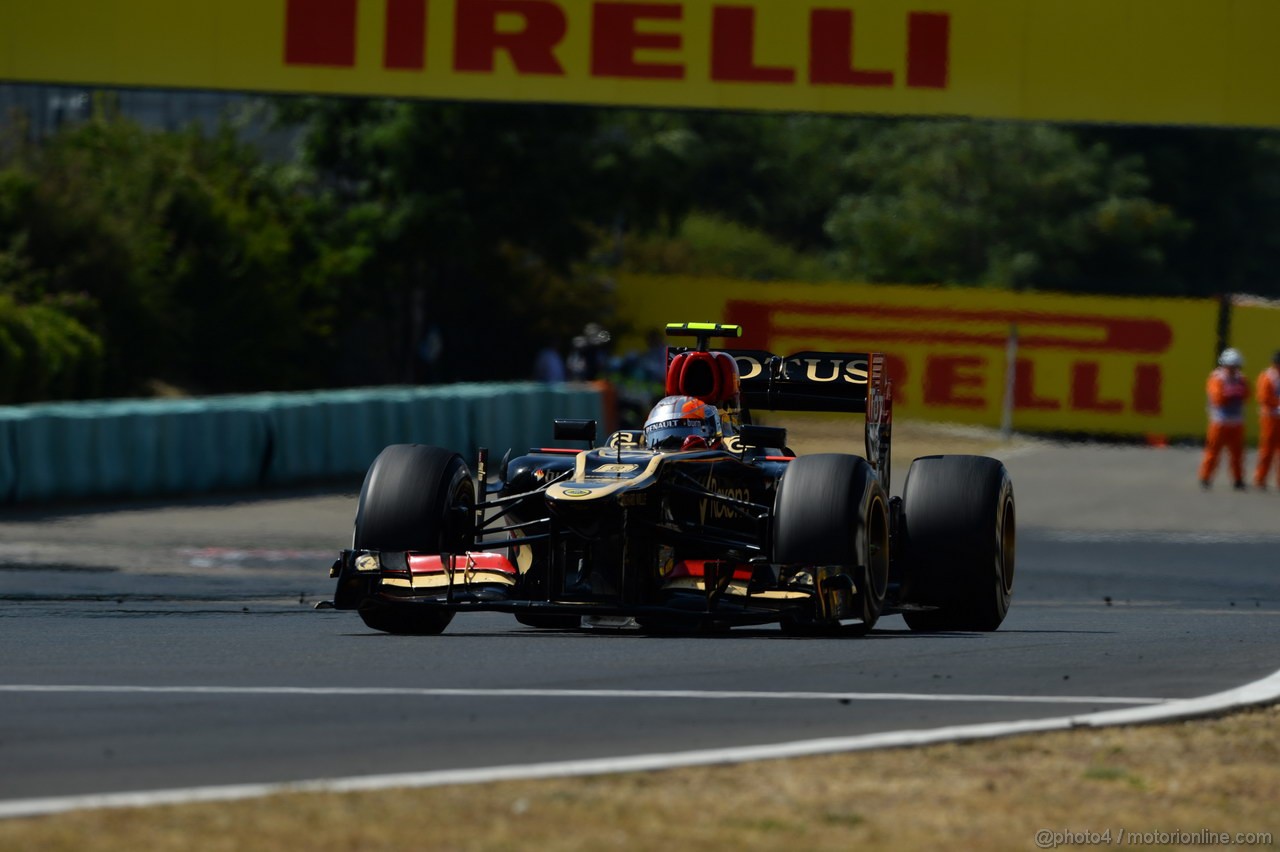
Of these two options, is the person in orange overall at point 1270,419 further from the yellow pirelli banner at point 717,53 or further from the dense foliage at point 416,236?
the dense foliage at point 416,236

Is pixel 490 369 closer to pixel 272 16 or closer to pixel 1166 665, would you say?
pixel 272 16

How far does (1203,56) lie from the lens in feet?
75.4

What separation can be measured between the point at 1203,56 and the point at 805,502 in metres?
13.8

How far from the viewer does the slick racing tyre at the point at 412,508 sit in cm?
1110

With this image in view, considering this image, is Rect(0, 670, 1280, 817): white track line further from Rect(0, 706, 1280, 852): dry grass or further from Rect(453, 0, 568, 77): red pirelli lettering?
Rect(453, 0, 568, 77): red pirelli lettering

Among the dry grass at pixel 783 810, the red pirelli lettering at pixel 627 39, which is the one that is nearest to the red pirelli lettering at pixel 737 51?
the red pirelli lettering at pixel 627 39

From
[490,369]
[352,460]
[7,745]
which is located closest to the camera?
[7,745]

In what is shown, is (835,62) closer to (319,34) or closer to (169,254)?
(319,34)

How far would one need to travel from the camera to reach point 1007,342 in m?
38.3

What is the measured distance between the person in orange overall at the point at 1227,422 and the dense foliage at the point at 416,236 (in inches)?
233

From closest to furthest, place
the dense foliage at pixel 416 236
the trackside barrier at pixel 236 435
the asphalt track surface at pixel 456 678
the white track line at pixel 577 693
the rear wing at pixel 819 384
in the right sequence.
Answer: the asphalt track surface at pixel 456 678
the white track line at pixel 577 693
the rear wing at pixel 819 384
the trackside barrier at pixel 236 435
the dense foliage at pixel 416 236

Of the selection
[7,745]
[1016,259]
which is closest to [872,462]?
[7,745]

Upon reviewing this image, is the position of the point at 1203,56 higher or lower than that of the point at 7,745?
higher

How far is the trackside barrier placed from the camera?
20.7 meters
